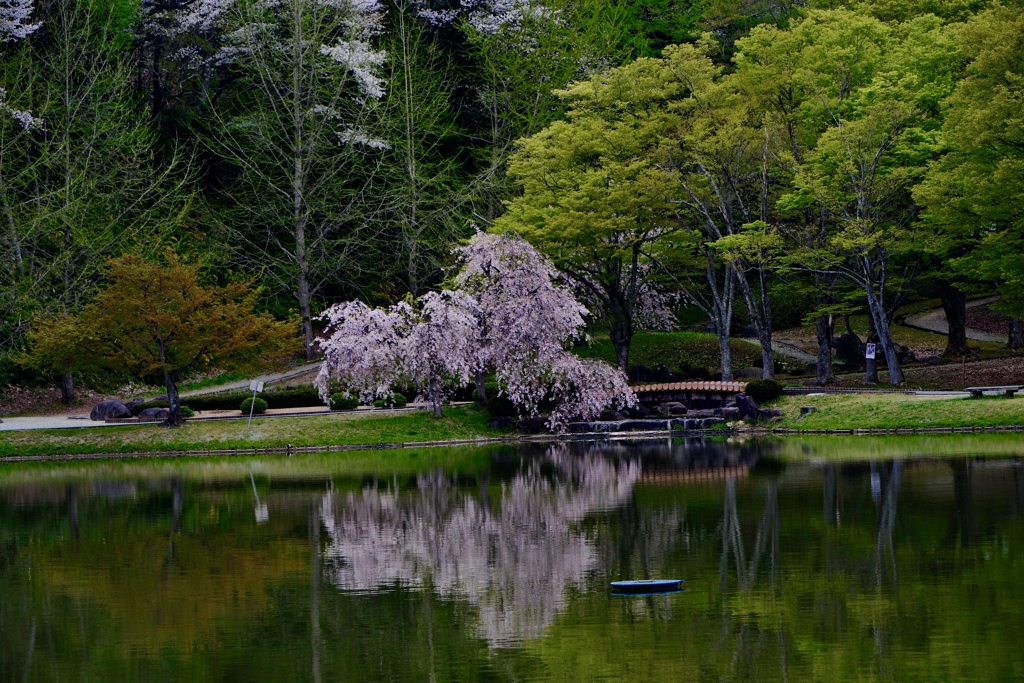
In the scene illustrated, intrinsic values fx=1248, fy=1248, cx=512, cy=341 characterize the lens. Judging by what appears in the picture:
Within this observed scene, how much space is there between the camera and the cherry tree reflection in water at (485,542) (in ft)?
49.6

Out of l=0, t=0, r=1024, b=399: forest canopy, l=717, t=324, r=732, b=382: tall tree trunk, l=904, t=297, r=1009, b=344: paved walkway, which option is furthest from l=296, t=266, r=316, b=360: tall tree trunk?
l=904, t=297, r=1009, b=344: paved walkway

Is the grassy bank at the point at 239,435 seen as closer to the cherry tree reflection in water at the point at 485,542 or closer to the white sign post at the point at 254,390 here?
the white sign post at the point at 254,390

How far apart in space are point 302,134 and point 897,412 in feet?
100

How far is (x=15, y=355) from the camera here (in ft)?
145

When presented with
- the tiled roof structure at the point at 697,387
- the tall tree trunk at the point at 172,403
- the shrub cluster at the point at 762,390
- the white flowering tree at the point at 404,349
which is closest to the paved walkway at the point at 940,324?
the tiled roof structure at the point at 697,387

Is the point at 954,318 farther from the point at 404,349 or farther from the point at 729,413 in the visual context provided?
the point at 404,349

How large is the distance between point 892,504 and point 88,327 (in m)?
27.6

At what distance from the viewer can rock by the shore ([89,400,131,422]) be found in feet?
141

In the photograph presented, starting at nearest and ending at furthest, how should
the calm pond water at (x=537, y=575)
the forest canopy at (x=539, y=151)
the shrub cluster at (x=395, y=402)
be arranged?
1. the calm pond water at (x=537, y=575)
2. the forest canopy at (x=539, y=151)
3. the shrub cluster at (x=395, y=402)

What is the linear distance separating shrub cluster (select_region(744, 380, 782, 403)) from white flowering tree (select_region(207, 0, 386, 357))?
2099 centimetres

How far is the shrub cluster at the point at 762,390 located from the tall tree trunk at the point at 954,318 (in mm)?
11593

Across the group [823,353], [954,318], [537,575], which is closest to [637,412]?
[823,353]

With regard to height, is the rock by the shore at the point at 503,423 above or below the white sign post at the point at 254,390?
below

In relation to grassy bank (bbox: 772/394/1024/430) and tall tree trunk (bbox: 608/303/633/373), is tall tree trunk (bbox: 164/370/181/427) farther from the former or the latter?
grassy bank (bbox: 772/394/1024/430)
